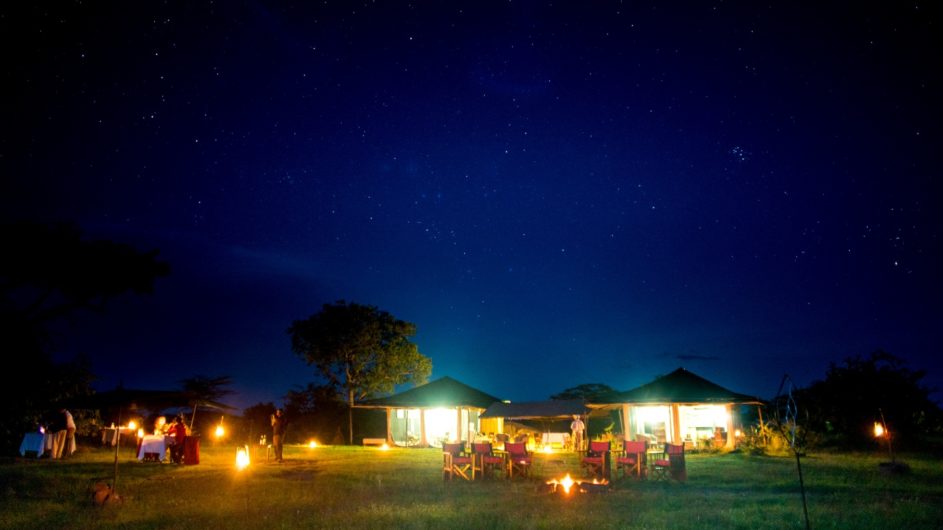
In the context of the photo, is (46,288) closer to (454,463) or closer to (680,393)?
(454,463)

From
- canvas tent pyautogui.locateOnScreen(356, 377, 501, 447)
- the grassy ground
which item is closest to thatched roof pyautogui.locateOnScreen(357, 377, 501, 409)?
canvas tent pyautogui.locateOnScreen(356, 377, 501, 447)

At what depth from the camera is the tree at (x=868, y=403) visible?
82.6ft

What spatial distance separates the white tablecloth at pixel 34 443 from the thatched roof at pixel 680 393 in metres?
22.0

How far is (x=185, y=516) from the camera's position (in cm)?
902

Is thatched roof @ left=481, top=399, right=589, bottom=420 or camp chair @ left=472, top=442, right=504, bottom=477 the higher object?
thatched roof @ left=481, top=399, right=589, bottom=420

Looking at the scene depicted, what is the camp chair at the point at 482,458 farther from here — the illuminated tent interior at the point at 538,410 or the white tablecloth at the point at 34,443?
the white tablecloth at the point at 34,443

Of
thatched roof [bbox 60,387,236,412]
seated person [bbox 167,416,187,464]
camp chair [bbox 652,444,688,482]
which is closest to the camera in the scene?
thatched roof [bbox 60,387,236,412]

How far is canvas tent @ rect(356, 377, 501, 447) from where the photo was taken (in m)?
32.9

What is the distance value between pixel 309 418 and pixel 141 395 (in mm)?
27116

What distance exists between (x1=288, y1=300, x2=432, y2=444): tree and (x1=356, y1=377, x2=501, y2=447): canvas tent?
3.92 meters

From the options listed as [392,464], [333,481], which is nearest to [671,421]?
[392,464]

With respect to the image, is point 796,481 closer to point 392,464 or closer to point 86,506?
point 392,464

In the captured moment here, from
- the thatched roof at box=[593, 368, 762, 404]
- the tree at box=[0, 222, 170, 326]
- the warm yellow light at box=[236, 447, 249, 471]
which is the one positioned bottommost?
the warm yellow light at box=[236, 447, 249, 471]

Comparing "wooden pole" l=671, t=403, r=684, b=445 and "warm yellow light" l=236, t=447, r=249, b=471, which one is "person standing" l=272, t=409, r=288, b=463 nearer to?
"warm yellow light" l=236, t=447, r=249, b=471
